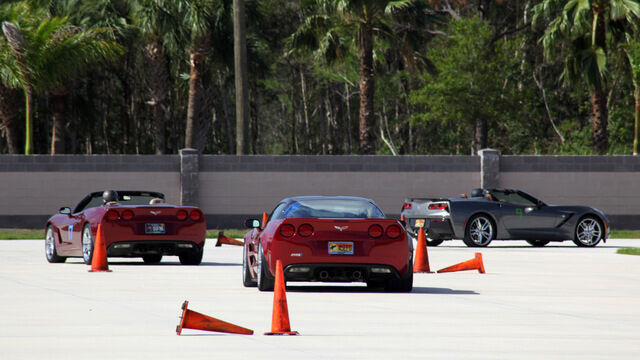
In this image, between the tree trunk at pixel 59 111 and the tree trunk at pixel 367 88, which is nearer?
the tree trunk at pixel 367 88

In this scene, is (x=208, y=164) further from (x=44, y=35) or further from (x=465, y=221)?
(x=465, y=221)

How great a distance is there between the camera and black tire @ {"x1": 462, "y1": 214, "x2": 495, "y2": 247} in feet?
83.1

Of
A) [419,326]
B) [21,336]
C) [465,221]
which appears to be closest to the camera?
[21,336]

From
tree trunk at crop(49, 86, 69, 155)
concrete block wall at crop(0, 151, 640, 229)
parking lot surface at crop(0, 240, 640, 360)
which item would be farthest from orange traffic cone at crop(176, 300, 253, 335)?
tree trunk at crop(49, 86, 69, 155)

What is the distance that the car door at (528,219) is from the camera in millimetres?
25562

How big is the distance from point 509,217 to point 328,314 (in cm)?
1492

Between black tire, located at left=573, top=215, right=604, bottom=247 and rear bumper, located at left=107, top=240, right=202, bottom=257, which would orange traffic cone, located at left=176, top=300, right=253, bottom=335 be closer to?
rear bumper, located at left=107, top=240, right=202, bottom=257

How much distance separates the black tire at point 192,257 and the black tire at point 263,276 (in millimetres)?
4941

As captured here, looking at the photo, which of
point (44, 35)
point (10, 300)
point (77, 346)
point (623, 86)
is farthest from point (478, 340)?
point (623, 86)

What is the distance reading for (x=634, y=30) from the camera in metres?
39.9

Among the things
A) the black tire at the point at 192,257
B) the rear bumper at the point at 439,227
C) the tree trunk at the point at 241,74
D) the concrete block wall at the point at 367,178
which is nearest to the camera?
the black tire at the point at 192,257

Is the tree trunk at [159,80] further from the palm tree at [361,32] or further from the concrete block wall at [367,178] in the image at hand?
the concrete block wall at [367,178]

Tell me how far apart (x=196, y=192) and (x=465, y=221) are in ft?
39.2

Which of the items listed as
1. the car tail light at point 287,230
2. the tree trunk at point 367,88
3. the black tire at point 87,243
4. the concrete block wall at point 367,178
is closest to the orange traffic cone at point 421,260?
the car tail light at point 287,230
